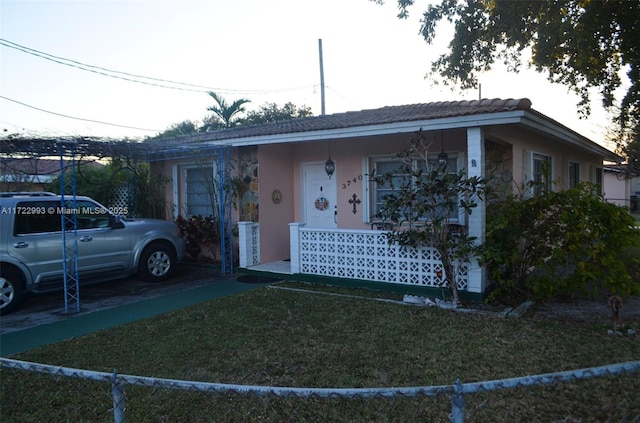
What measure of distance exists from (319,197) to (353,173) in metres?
1.05

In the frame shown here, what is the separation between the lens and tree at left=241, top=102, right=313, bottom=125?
2720 centimetres

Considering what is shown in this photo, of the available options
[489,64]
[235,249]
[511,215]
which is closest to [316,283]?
[235,249]

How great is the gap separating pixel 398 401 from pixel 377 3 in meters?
10.1

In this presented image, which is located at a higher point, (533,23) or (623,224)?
(533,23)

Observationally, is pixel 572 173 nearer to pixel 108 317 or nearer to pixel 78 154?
pixel 108 317

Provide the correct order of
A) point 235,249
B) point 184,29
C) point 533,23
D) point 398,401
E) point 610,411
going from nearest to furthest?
point 610,411
point 398,401
point 235,249
point 533,23
point 184,29

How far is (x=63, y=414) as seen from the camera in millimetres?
3371

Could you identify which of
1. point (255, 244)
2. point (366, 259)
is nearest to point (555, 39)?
point (366, 259)

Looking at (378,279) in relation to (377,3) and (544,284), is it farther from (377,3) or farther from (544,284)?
(377,3)

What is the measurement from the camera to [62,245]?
6734 mm

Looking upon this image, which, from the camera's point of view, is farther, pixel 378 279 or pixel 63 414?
pixel 378 279

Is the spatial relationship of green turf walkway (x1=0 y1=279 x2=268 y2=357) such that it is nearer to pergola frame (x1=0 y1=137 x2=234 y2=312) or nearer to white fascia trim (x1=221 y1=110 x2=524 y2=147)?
pergola frame (x1=0 y1=137 x2=234 y2=312)

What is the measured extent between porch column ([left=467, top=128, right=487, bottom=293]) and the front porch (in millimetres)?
15

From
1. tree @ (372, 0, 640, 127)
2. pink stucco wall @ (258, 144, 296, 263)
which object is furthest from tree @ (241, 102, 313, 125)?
pink stucco wall @ (258, 144, 296, 263)
